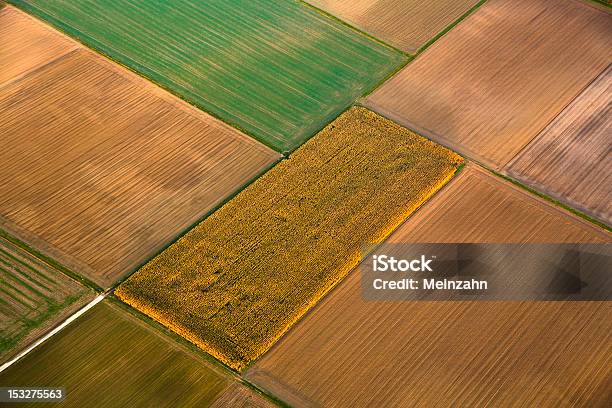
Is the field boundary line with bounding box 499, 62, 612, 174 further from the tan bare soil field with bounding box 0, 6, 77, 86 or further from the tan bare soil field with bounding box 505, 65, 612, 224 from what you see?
the tan bare soil field with bounding box 0, 6, 77, 86

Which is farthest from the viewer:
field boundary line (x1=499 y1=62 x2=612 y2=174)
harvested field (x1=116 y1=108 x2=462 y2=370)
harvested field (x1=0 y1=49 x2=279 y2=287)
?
field boundary line (x1=499 y1=62 x2=612 y2=174)

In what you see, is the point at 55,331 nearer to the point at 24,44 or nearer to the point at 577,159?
the point at 24,44

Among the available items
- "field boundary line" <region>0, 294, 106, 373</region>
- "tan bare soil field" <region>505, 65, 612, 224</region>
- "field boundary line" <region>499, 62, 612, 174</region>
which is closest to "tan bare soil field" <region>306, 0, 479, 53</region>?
"field boundary line" <region>499, 62, 612, 174</region>

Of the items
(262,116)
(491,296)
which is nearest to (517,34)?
(262,116)

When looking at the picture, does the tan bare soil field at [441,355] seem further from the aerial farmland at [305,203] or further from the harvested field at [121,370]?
the harvested field at [121,370]

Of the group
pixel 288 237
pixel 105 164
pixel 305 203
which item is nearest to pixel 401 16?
pixel 305 203

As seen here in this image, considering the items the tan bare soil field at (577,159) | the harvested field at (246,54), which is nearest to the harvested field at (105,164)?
the harvested field at (246,54)

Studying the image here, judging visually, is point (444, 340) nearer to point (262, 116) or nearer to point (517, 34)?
point (262, 116)
